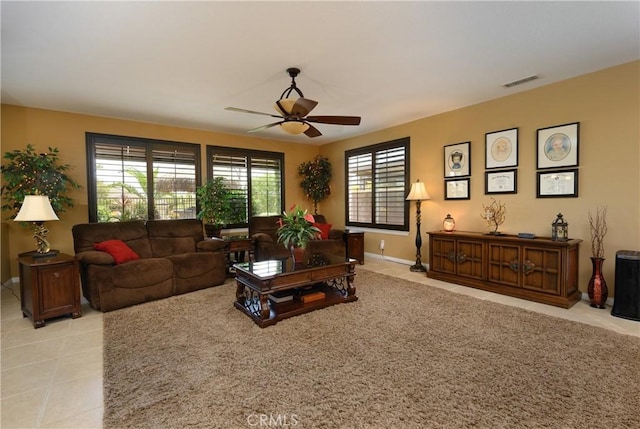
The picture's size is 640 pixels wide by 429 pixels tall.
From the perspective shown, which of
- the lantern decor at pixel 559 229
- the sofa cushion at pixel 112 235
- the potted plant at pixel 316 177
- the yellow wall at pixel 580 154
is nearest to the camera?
the yellow wall at pixel 580 154

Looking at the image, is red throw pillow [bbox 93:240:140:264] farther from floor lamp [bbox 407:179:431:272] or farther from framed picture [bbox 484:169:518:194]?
framed picture [bbox 484:169:518:194]

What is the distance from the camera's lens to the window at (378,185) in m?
5.63

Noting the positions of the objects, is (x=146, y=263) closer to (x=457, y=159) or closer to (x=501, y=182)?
(x=457, y=159)

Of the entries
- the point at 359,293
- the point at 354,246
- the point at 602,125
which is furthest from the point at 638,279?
the point at 354,246

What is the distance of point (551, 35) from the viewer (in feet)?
8.63

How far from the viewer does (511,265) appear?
3.78m

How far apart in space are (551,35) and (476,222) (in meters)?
2.64

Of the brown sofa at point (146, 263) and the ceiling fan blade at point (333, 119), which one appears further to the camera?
the brown sofa at point (146, 263)

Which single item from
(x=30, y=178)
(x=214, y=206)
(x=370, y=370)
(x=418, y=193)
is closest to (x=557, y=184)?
(x=418, y=193)

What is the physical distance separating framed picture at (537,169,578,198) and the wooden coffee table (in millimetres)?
2715

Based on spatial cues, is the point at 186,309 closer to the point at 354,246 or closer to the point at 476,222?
the point at 354,246

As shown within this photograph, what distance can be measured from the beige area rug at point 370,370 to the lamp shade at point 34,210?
49.4 inches

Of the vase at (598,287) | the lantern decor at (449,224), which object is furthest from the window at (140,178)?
the vase at (598,287)

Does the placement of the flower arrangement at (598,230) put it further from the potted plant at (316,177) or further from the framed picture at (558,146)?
the potted plant at (316,177)
